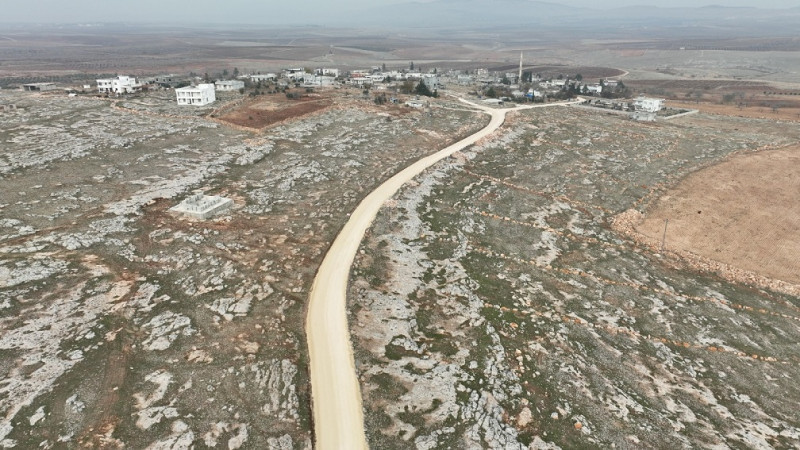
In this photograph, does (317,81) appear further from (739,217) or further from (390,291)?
(390,291)

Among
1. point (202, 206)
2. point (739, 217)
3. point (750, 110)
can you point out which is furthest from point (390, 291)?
point (750, 110)

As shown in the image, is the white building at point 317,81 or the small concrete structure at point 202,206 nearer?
the small concrete structure at point 202,206

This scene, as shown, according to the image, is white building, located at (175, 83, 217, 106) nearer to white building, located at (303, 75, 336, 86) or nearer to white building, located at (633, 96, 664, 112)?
white building, located at (303, 75, 336, 86)

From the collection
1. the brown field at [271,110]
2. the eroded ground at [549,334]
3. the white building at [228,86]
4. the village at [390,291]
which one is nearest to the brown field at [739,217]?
the village at [390,291]

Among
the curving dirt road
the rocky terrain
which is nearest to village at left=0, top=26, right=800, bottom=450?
the rocky terrain

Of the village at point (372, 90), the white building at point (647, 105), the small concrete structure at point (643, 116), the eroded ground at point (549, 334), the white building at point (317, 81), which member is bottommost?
the eroded ground at point (549, 334)

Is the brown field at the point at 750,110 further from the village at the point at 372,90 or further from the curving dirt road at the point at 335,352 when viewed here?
the curving dirt road at the point at 335,352

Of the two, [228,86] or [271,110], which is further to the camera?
[228,86]

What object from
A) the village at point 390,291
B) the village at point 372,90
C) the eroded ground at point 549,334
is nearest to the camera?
the village at point 390,291

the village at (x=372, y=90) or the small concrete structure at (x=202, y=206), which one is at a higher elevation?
the village at (x=372, y=90)
